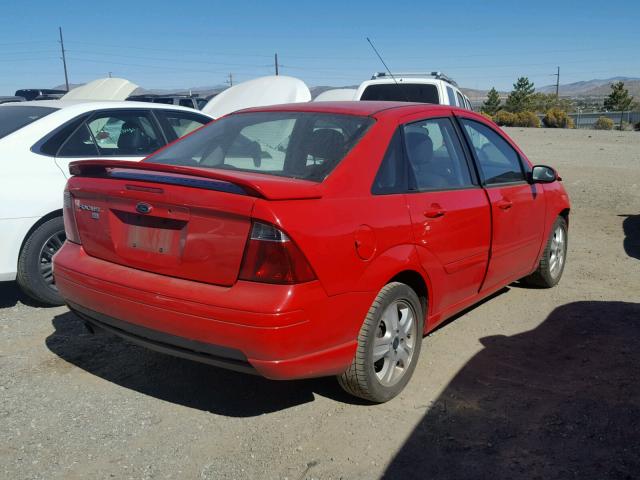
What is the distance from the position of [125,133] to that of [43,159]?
103 cm

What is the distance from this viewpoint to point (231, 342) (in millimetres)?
3049

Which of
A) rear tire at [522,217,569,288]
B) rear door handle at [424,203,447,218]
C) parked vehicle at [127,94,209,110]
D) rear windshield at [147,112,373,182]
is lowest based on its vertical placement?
rear tire at [522,217,569,288]

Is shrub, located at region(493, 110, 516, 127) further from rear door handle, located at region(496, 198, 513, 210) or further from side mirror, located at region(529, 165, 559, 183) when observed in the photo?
rear door handle, located at region(496, 198, 513, 210)

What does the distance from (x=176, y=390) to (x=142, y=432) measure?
0.52m

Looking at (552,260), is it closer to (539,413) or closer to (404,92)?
(539,413)

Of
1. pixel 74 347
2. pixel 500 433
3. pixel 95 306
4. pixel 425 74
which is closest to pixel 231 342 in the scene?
pixel 95 306

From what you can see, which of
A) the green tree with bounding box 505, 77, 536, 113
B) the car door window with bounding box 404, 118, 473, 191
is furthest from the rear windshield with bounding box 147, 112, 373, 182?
the green tree with bounding box 505, 77, 536, 113

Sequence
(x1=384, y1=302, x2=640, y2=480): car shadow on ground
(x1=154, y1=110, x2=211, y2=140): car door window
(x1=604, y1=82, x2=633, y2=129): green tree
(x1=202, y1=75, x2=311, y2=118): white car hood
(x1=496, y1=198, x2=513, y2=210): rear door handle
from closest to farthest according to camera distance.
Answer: (x1=384, y1=302, x2=640, y2=480): car shadow on ground → (x1=496, y1=198, x2=513, y2=210): rear door handle → (x1=154, y1=110, x2=211, y2=140): car door window → (x1=202, y1=75, x2=311, y2=118): white car hood → (x1=604, y1=82, x2=633, y2=129): green tree

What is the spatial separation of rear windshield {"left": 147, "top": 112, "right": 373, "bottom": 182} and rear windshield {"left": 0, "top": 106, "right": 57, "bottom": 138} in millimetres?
1866

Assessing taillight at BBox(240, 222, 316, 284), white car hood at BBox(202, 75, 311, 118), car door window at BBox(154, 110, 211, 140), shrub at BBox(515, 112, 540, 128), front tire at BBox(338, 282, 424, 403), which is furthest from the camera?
shrub at BBox(515, 112, 540, 128)

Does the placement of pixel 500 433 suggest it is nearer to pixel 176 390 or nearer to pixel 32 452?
pixel 176 390

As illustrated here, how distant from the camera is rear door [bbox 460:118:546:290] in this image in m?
4.69

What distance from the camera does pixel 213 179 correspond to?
312 cm

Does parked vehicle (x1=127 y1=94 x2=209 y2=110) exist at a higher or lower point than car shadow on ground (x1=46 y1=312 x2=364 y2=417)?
higher
